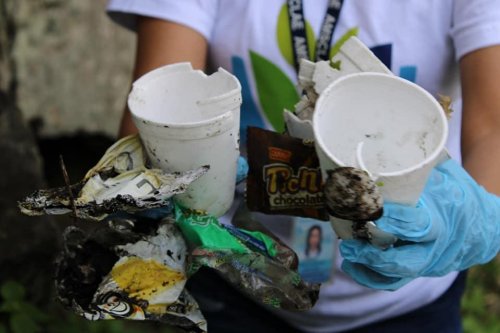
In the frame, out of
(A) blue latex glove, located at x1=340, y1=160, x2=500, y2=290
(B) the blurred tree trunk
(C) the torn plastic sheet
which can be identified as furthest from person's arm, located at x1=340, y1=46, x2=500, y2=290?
(B) the blurred tree trunk

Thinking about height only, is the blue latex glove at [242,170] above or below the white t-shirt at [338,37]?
below

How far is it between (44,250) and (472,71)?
1201 millimetres

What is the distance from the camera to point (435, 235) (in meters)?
1.06

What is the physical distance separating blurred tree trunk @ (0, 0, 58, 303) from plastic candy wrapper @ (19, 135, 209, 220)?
3.12ft

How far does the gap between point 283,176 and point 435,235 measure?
0.24 metres

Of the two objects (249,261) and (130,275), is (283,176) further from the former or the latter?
(130,275)

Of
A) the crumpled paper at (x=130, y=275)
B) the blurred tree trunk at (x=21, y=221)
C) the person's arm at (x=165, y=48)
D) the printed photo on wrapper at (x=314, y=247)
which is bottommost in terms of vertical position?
the blurred tree trunk at (x=21, y=221)

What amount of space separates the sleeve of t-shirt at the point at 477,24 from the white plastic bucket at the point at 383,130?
0.76ft

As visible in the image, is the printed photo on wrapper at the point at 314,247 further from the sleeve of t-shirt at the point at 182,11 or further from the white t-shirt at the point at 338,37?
the sleeve of t-shirt at the point at 182,11

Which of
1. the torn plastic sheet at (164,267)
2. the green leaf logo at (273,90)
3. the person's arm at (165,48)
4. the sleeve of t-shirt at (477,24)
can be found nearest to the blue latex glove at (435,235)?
the torn plastic sheet at (164,267)

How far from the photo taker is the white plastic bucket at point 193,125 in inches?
41.3

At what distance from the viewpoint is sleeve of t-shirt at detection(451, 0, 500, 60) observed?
1214 mm

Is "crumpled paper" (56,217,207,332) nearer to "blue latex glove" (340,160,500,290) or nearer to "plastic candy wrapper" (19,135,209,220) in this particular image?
"plastic candy wrapper" (19,135,209,220)

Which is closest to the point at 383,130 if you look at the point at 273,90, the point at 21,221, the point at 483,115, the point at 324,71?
the point at 324,71
